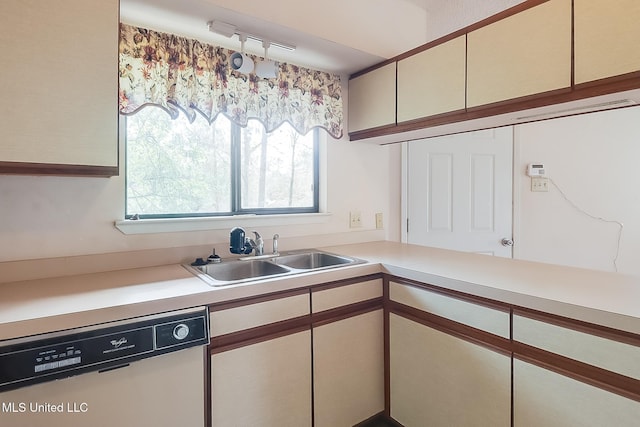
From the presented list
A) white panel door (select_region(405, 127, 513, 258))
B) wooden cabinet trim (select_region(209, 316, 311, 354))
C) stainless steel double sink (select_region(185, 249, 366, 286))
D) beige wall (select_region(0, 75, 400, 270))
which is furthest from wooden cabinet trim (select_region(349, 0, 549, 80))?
wooden cabinet trim (select_region(209, 316, 311, 354))

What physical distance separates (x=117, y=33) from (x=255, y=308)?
1223 millimetres

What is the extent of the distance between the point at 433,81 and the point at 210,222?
1.43 meters

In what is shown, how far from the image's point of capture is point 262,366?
57.7 inches

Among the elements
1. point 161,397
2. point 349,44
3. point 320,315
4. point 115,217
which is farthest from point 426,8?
point 161,397

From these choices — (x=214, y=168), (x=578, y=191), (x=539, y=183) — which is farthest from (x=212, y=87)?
(x=578, y=191)

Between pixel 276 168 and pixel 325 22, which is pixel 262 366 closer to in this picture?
pixel 276 168

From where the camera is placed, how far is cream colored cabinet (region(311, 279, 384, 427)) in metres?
1.64

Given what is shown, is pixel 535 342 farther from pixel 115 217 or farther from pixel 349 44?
pixel 115 217

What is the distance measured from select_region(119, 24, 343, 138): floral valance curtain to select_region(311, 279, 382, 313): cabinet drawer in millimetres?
1024

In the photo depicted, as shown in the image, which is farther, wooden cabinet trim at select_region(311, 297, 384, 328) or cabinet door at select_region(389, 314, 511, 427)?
wooden cabinet trim at select_region(311, 297, 384, 328)

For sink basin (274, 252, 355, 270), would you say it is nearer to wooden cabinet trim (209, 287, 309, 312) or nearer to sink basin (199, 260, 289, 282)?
sink basin (199, 260, 289, 282)

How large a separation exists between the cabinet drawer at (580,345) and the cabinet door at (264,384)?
2.86 feet

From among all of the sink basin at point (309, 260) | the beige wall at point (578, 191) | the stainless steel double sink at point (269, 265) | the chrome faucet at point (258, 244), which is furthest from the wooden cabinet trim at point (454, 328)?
the beige wall at point (578, 191)

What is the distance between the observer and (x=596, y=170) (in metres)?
2.88
